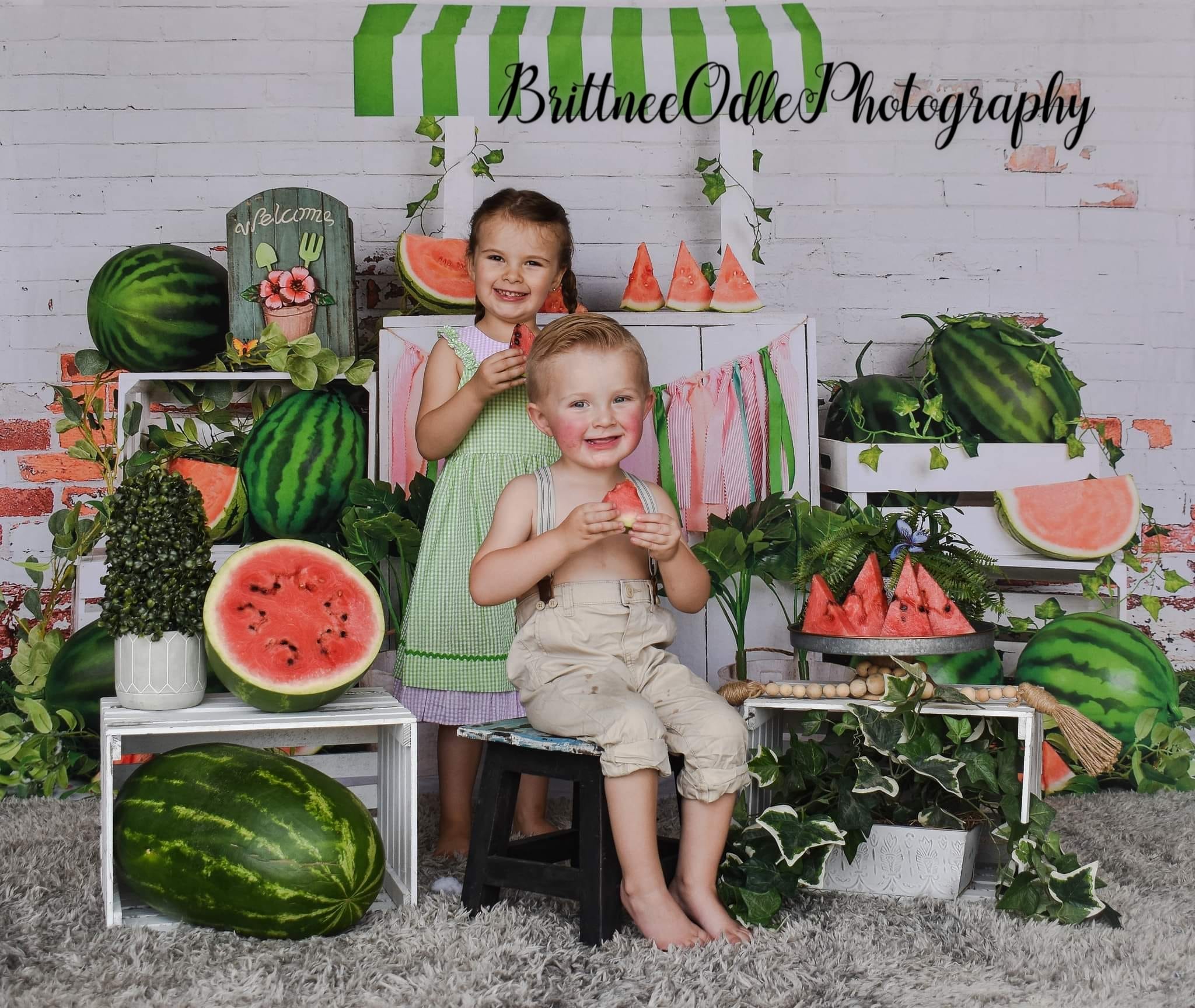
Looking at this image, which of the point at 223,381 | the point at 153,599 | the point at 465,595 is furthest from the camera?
the point at 223,381

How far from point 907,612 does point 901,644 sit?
106mm

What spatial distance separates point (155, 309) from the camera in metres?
3.50

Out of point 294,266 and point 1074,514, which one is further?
point 294,266

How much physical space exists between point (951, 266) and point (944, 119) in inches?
19.1

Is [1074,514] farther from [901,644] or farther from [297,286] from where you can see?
[297,286]

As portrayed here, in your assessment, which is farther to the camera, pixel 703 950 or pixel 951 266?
pixel 951 266

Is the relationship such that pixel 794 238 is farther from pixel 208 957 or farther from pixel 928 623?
pixel 208 957

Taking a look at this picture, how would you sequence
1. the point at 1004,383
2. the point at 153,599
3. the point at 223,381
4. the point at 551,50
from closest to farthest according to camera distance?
the point at 153,599
the point at 1004,383
the point at 223,381
the point at 551,50

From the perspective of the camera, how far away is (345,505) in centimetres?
341

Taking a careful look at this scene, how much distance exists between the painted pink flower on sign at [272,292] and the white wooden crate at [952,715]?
173 cm

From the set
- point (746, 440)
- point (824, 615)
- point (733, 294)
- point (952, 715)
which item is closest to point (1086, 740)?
point (952, 715)

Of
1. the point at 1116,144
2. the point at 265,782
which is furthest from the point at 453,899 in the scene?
the point at 1116,144

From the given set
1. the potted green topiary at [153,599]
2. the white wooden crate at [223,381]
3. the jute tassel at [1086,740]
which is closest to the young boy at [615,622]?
the potted green topiary at [153,599]

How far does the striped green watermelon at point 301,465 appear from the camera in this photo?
3.37 meters
